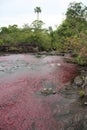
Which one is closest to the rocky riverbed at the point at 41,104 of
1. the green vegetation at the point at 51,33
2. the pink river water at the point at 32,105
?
the pink river water at the point at 32,105

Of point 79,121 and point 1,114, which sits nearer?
point 79,121

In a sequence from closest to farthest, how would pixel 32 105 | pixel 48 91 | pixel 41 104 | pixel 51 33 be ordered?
pixel 32 105 < pixel 41 104 < pixel 48 91 < pixel 51 33

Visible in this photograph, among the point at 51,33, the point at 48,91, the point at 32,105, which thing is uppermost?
the point at 51,33

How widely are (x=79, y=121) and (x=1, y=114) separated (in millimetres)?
5073

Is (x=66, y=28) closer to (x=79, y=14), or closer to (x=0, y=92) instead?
(x=79, y=14)

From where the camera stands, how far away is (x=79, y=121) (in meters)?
13.3

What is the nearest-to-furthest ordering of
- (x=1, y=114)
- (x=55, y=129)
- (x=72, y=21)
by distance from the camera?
(x=55, y=129) → (x=1, y=114) → (x=72, y=21)

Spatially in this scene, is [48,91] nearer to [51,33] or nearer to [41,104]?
[41,104]

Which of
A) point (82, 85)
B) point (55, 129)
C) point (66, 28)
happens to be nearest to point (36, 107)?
point (55, 129)

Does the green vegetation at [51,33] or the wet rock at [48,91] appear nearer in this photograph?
the wet rock at [48,91]

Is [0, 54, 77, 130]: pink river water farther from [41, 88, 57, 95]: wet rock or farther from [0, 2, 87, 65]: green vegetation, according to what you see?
[0, 2, 87, 65]: green vegetation

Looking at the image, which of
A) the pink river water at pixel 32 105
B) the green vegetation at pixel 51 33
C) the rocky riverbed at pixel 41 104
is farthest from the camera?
the green vegetation at pixel 51 33

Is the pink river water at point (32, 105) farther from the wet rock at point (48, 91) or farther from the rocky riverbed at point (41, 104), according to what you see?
the wet rock at point (48, 91)

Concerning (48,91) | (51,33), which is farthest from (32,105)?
(51,33)
